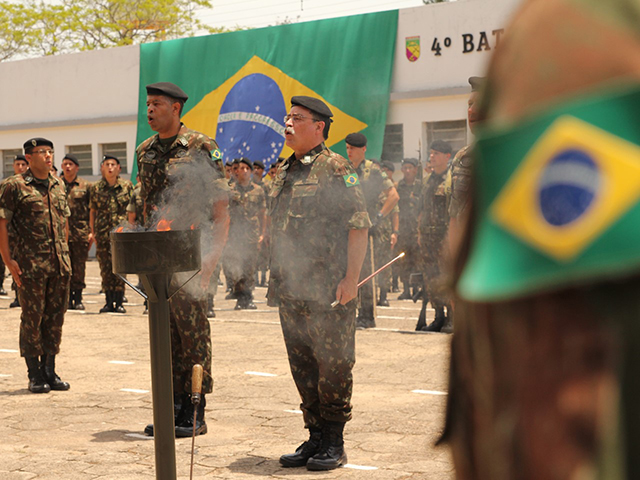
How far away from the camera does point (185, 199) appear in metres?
5.65

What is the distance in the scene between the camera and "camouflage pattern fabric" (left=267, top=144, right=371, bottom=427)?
499 cm

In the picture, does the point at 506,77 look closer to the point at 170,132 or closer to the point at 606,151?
the point at 606,151

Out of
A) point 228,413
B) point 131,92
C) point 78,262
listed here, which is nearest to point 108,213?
point 78,262

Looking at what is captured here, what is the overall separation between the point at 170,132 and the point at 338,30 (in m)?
14.6

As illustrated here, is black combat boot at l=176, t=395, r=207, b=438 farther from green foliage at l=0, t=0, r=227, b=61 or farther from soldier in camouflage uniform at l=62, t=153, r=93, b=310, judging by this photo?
green foliage at l=0, t=0, r=227, b=61

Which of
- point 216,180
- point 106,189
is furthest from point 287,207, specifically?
point 106,189

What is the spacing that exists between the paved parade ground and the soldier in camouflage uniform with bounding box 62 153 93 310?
282 cm

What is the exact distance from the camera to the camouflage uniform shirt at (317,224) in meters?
5.03

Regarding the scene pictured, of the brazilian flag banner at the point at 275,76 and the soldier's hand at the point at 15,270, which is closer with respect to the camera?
the soldier's hand at the point at 15,270

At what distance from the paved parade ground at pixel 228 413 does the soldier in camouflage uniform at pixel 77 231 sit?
2824 millimetres

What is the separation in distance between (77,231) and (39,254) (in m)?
6.02

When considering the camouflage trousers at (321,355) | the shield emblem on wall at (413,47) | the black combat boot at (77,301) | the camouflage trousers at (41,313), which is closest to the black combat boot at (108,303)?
the black combat boot at (77,301)

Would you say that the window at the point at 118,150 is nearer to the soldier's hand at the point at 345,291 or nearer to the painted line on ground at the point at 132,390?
the painted line on ground at the point at 132,390

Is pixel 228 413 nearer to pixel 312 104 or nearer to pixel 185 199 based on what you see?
pixel 185 199
